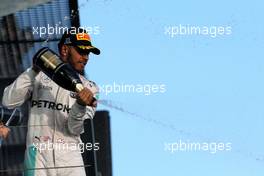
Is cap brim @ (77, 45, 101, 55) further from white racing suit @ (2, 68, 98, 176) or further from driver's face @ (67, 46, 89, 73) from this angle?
white racing suit @ (2, 68, 98, 176)

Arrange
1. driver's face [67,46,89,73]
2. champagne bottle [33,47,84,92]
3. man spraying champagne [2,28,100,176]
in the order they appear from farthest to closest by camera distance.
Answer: driver's face [67,46,89,73]
man spraying champagne [2,28,100,176]
champagne bottle [33,47,84,92]

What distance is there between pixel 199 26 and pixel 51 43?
1.71 ft

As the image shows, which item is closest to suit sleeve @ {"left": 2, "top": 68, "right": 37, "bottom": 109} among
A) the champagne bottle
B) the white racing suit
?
the white racing suit

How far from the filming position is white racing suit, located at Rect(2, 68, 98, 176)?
253 cm

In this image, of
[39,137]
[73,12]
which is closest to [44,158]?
[39,137]

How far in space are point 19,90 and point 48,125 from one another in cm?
14

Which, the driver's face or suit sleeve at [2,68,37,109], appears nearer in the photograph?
suit sleeve at [2,68,37,109]

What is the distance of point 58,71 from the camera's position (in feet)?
7.83

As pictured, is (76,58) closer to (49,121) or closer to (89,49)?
(89,49)

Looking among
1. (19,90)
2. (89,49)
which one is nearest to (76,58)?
(89,49)

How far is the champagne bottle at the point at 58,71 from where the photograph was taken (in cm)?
238

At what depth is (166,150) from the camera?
112 inches

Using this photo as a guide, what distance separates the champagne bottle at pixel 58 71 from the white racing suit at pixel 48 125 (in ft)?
0.37

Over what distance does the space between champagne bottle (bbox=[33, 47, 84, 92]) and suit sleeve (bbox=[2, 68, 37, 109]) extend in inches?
4.7
